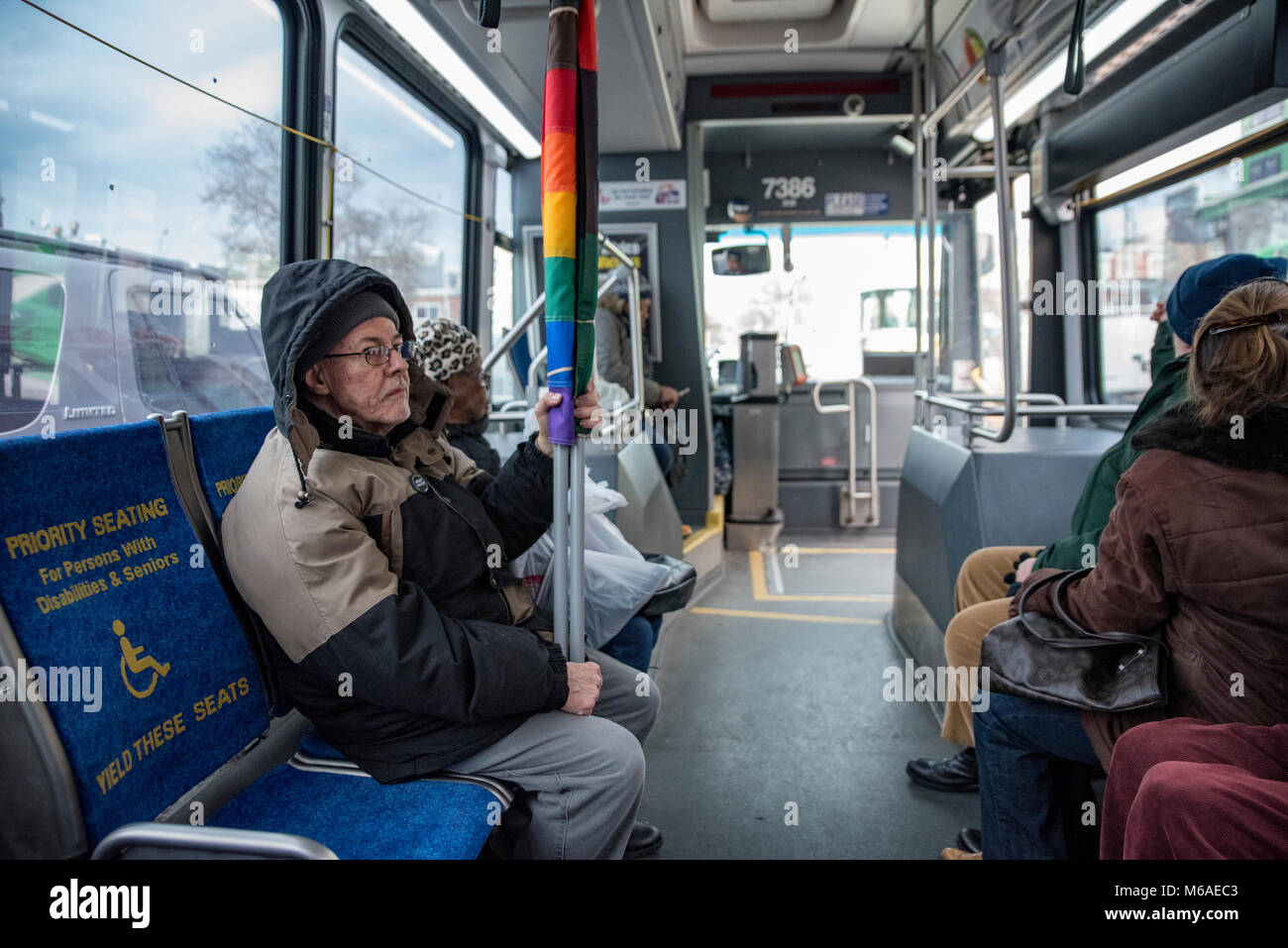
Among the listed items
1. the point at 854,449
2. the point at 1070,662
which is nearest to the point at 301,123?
the point at 1070,662

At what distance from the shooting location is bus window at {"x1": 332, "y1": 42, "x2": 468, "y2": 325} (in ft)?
11.3

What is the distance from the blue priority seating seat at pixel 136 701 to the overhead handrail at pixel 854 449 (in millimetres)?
5582

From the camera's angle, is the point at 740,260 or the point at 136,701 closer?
the point at 136,701

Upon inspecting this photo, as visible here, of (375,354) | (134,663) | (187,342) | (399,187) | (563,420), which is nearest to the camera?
(134,663)

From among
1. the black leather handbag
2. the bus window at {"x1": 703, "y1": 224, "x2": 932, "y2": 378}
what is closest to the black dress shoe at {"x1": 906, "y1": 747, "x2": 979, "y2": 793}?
the black leather handbag

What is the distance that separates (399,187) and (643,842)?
309 cm

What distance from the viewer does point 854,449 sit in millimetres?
6926

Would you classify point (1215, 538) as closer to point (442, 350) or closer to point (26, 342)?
point (442, 350)

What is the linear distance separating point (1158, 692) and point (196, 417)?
1.98 metres

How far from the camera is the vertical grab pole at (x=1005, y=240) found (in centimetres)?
272

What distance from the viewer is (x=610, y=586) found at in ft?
7.74

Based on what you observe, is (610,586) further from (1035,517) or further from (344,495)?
(1035,517)

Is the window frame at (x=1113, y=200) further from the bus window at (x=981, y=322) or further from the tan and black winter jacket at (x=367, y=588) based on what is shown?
the tan and black winter jacket at (x=367, y=588)

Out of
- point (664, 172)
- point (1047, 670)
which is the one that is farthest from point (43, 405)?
point (664, 172)
